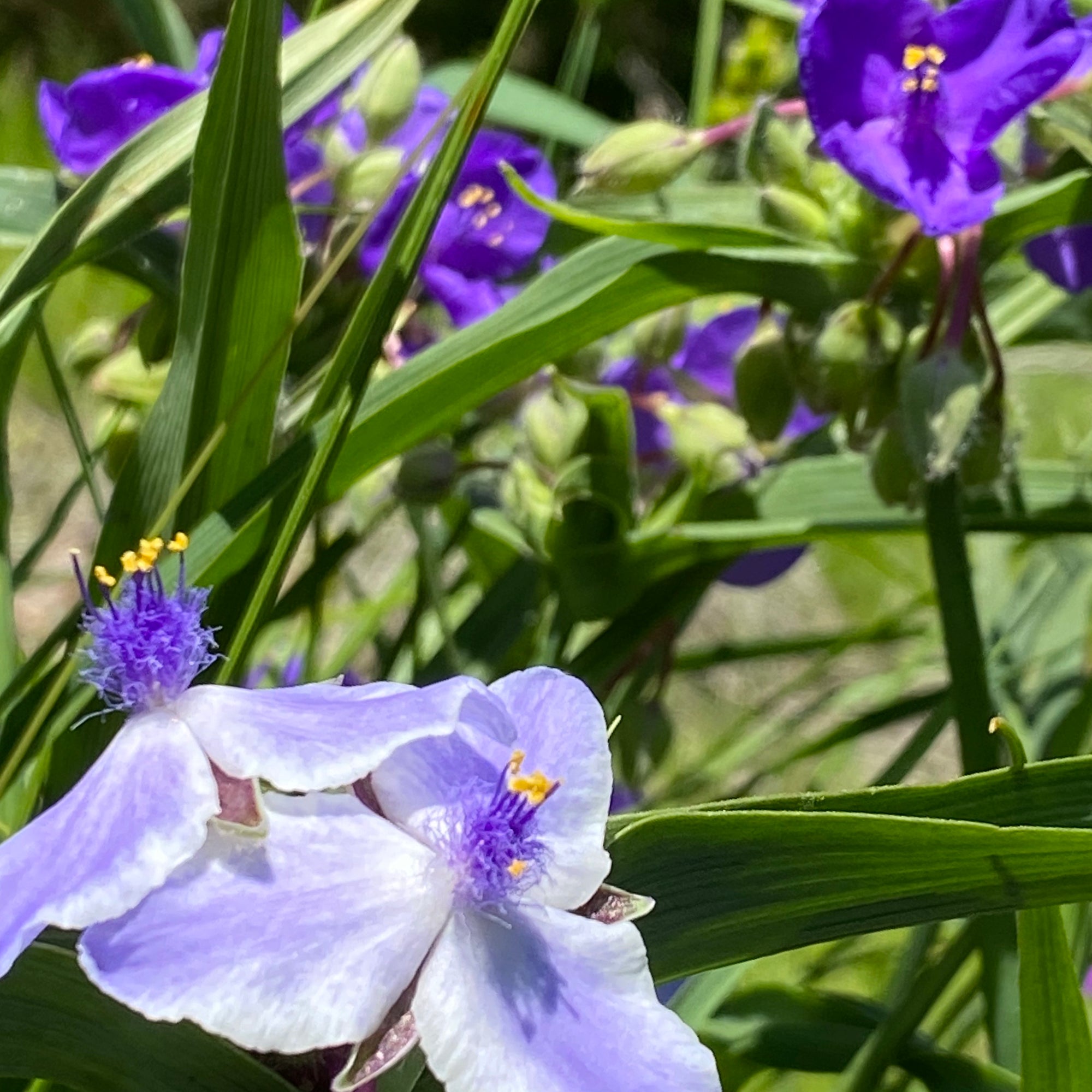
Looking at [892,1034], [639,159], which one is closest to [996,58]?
[639,159]

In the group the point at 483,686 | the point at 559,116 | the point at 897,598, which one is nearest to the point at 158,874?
the point at 483,686

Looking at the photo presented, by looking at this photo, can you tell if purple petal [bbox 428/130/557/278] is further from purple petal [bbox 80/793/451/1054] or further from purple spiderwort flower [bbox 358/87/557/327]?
purple petal [bbox 80/793/451/1054]

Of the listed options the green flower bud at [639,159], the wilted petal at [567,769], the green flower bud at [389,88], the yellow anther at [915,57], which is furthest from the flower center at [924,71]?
the wilted petal at [567,769]

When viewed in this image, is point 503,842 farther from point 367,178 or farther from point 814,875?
point 367,178

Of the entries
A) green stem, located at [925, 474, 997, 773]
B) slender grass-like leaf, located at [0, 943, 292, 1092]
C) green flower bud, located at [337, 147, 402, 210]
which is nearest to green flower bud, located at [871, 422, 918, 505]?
green stem, located at [925, 474, 997, 773]

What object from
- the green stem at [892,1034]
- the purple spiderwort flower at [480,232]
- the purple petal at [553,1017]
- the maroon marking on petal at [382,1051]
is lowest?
the maroon marking on petal at [382,1051]

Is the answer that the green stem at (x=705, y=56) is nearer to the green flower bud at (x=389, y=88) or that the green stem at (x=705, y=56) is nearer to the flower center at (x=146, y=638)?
the green flower bud at (x=389, y=88)
